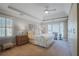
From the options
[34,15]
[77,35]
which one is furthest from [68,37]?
[34,15]

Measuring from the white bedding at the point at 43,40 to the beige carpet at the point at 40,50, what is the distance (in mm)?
100

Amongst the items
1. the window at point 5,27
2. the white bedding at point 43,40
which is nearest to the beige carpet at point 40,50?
the white bedding at point 43,40

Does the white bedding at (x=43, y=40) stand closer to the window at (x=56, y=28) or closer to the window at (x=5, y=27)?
the window at (x=56, y=28)

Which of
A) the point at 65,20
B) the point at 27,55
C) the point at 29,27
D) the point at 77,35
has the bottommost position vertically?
the point at 27,55

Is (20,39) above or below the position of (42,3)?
below

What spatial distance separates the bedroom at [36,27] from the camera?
77.6 inches

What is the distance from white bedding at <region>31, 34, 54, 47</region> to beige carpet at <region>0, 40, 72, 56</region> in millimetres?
100

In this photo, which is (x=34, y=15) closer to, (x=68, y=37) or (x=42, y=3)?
(x=42, y=3)

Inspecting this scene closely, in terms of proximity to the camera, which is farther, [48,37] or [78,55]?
[48,37]

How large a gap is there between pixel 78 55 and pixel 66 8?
1.08 meters

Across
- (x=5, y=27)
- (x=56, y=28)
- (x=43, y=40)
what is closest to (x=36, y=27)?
(x=43, y=40)

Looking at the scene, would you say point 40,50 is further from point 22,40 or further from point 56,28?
point 56,28

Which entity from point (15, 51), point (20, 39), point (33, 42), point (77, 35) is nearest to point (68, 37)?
point (77, 35)

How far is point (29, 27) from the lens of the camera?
6.60 feet
